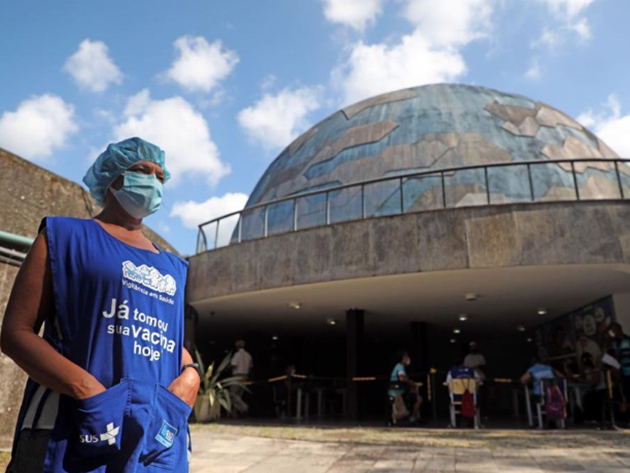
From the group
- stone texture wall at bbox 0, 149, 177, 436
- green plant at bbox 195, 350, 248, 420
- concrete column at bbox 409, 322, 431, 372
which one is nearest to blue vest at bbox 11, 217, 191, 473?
stone texture wall at bbox 0, 149, 177, 436

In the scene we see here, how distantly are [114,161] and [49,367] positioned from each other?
849 millimetres

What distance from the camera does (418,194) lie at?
1205 cm

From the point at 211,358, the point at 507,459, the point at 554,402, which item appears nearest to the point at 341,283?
the point at 554,402

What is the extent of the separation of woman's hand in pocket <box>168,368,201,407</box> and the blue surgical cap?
74cm

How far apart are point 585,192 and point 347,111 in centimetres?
1199

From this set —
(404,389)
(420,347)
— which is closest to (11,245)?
(404,389)

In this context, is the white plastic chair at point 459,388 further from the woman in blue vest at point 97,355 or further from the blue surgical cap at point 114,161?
the blue surgical cap at point 114,161

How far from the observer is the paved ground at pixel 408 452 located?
18.0ft

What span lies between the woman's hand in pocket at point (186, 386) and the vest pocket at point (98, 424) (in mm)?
251

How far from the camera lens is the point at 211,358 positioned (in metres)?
21.5

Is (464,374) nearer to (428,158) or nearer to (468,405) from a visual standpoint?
(468,405)

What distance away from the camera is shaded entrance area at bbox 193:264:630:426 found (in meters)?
11.5

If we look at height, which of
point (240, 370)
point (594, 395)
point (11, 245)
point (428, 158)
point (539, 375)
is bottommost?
point (594, 395)

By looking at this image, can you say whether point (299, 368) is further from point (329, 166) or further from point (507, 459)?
point (507, 459)
